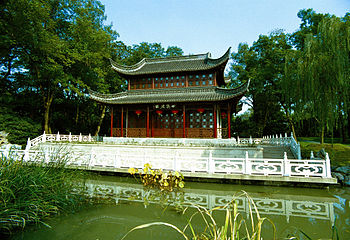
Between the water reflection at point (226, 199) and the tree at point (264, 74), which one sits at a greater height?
the tree at point (264, 74)

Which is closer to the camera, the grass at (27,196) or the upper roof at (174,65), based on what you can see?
the grass at (27,196)

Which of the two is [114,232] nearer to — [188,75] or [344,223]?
[344,223]

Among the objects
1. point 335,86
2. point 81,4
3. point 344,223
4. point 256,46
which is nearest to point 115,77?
point 81,4

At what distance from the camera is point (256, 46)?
2458 centimetres

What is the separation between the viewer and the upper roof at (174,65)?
1541 centimetres

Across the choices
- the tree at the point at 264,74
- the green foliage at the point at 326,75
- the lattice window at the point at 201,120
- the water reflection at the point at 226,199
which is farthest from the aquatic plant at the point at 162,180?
the tree at the point at 264,74

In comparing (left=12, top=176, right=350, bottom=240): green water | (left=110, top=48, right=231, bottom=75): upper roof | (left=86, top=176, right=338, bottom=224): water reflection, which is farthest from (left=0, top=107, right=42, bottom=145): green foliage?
(left=86, top=176, right=338, bottom=224): water reflection

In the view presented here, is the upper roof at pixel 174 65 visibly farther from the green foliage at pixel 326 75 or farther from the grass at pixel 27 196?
the grass at pixel 27 196

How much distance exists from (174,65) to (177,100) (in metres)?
5.39

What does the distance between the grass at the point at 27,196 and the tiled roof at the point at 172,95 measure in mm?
10255

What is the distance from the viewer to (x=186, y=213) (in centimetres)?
459

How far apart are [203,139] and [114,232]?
10.1 m

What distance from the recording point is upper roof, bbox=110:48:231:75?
15.4 m

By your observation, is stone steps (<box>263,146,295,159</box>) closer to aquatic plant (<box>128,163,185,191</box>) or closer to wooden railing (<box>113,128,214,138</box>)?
wooden railing (<box>113,128,214,138</box>)
